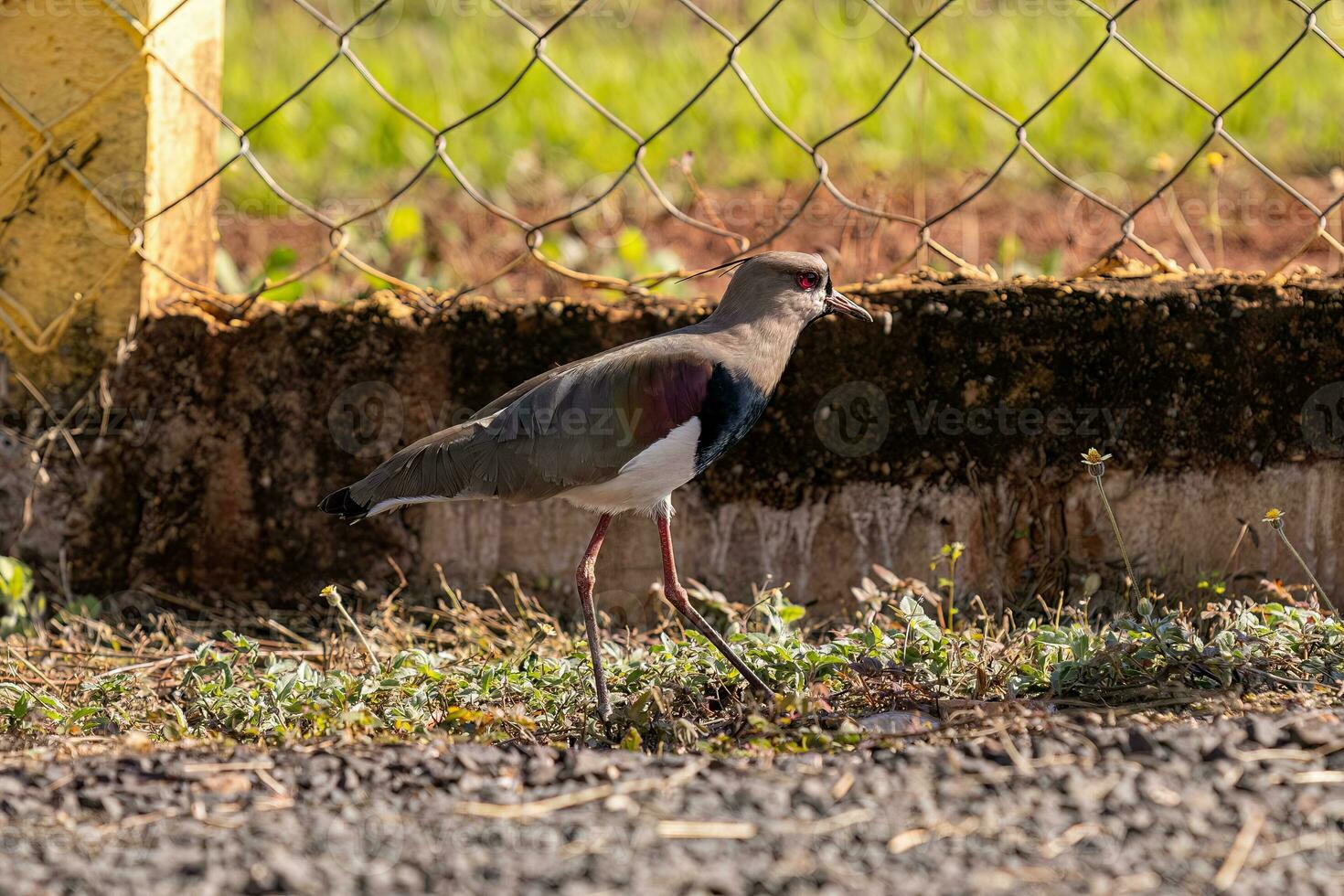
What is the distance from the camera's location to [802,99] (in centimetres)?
565

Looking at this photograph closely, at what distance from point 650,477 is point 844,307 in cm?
54

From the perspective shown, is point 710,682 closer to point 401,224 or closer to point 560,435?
point 560,435

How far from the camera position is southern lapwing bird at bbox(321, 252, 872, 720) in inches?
109

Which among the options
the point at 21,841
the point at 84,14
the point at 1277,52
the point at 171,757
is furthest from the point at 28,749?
the point at 1277,52

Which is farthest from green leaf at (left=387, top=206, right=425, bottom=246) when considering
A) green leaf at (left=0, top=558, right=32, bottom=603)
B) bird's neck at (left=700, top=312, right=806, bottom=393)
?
bird's neck at (left=700, top=312, right=806, bottom=393)

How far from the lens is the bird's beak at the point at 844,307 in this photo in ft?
9.75

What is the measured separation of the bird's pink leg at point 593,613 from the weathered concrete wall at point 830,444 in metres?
0.42

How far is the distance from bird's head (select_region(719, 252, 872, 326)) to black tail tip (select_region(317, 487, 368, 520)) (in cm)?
82

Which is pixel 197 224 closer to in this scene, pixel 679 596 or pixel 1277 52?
pixel 679 596

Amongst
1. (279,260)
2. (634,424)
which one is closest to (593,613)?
(634,424)

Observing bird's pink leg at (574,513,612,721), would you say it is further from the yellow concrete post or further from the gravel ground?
the yellow concrete post

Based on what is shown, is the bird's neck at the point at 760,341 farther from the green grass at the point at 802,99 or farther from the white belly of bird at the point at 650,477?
the green grass at the point at 802,99

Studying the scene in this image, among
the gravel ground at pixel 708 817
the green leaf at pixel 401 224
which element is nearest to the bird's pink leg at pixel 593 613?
the gravel ground at pixel 708 817

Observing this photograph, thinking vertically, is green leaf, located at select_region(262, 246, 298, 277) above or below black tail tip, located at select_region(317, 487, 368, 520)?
above
